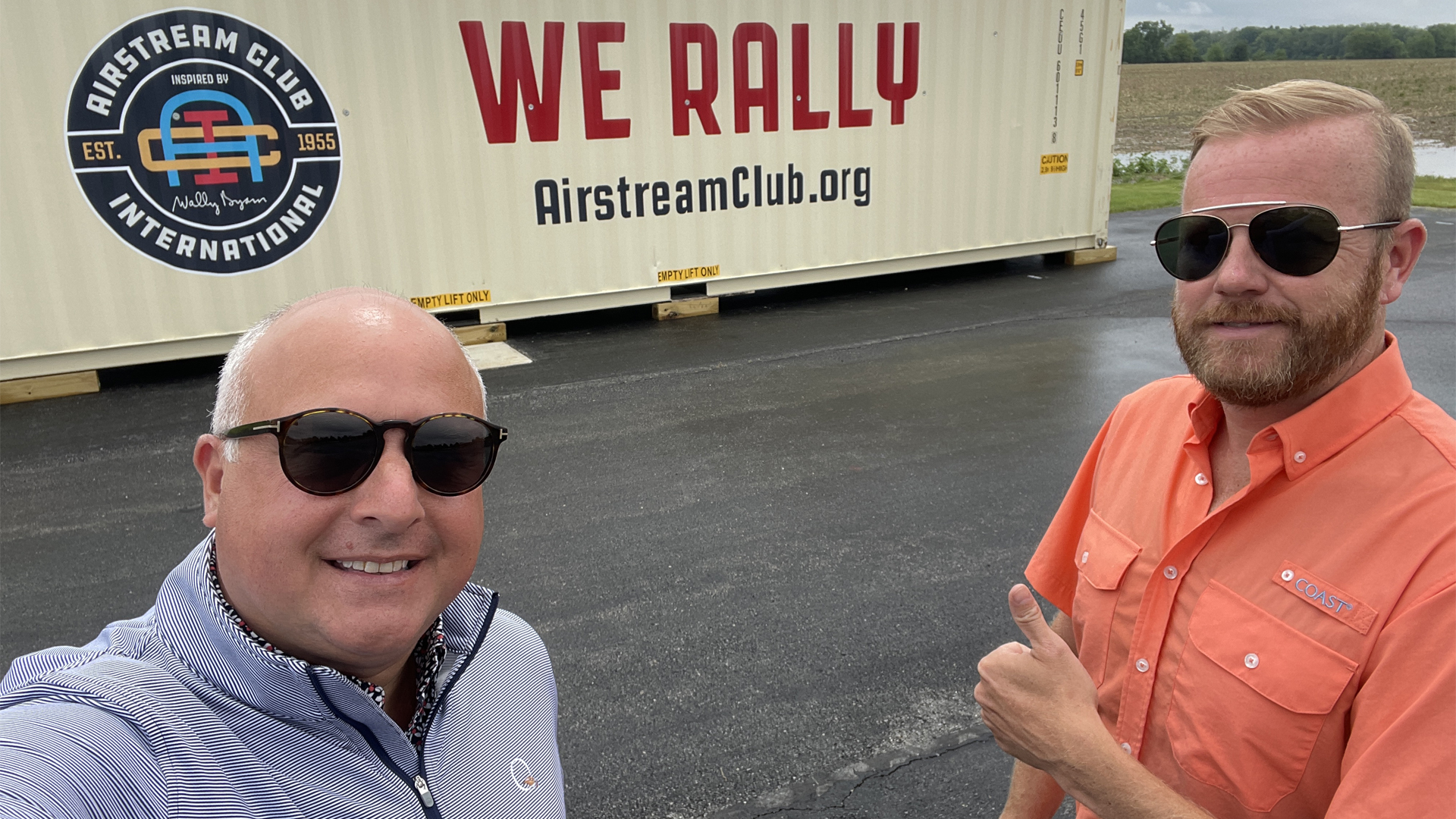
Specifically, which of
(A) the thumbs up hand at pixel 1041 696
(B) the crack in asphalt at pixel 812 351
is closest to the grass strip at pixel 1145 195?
(B) the crack in asphalt at pixel 812 351

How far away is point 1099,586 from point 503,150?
8.05m

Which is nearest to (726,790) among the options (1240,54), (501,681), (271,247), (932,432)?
(501,681)

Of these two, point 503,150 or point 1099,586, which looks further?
point 503,150

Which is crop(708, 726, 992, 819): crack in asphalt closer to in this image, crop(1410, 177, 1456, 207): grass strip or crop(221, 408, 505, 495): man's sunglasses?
crop(221, 408, 505, 495): man's sunglasses

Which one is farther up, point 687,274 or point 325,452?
point 325,452

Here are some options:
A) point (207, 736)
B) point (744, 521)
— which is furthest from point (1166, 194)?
point (207, 736)

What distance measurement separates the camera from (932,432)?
6500 millimetres

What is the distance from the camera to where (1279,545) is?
1.63 metres

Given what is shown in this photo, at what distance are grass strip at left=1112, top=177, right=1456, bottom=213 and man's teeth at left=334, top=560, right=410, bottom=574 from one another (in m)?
17.3

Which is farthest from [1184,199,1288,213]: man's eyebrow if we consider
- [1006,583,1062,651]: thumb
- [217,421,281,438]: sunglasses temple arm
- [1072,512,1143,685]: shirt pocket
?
[217,421,281,438]: sunglasses temple arm

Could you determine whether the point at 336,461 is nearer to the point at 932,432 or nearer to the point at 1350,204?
the point at 1350,204

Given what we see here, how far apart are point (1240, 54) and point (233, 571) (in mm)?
103821

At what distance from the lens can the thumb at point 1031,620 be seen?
1.67 meters

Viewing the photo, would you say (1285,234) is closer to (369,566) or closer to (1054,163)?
(369,566)
